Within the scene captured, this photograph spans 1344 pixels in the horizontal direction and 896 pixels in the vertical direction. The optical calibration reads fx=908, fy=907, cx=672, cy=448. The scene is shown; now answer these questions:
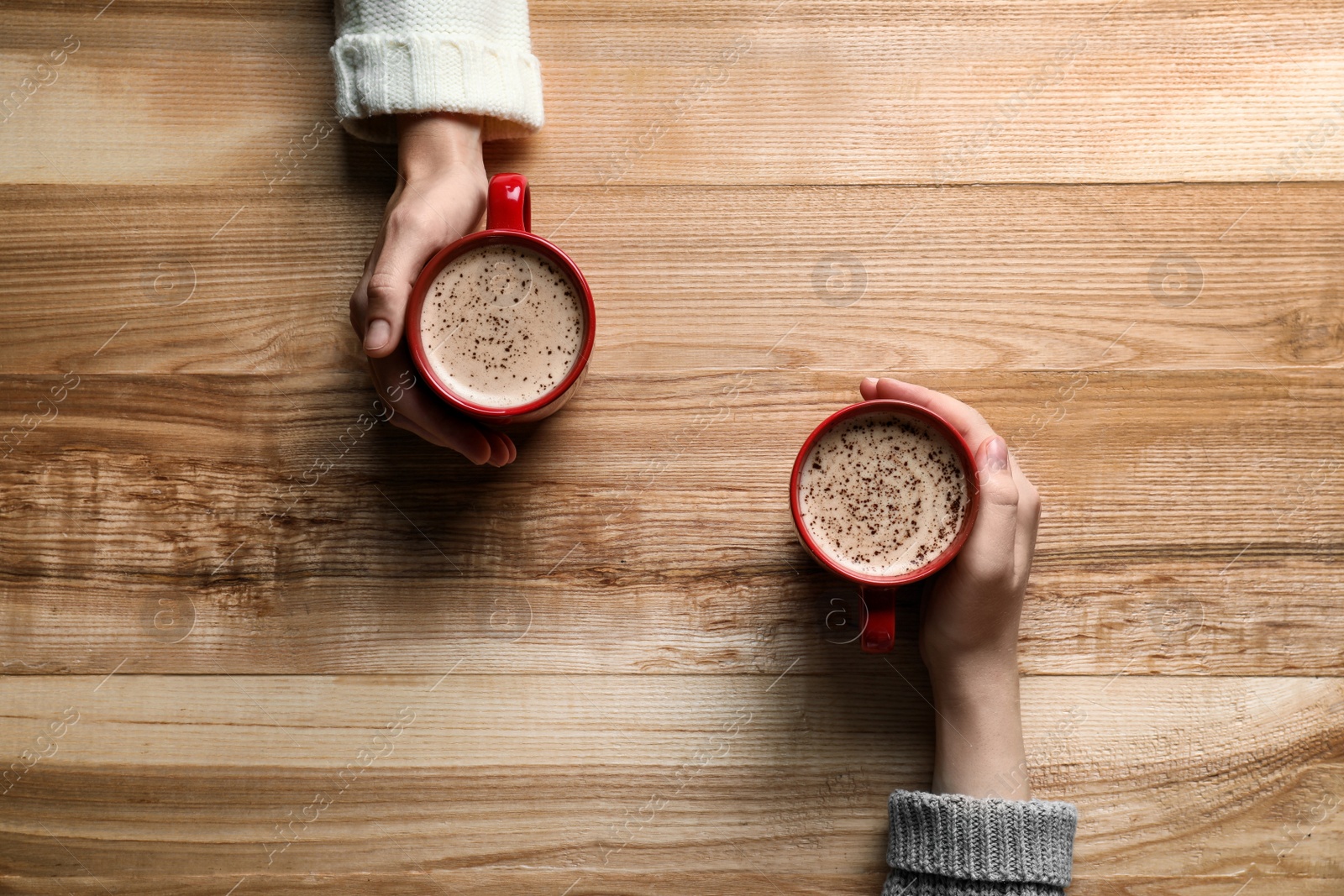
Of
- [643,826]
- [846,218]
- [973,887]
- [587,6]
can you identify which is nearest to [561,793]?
[643,826]

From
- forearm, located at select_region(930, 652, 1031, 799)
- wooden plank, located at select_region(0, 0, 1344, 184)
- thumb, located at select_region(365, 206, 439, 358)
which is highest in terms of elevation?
wooden plank, located at select_region(0, 0, 1344, 184)

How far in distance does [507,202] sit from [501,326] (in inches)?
4.7

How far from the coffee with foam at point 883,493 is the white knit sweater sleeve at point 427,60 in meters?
0.51

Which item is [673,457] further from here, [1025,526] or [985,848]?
[985,848]

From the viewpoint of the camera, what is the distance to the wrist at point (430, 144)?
3.25ft

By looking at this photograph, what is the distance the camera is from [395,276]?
89 cm

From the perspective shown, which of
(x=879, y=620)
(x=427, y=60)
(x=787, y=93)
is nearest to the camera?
(x=879, y=620)

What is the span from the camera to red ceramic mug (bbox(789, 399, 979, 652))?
847 millimetres

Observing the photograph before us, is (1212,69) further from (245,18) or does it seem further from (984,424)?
(245,18)

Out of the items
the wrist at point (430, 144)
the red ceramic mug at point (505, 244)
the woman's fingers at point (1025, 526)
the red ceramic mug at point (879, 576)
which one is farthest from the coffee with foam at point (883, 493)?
the wrist at point (430, 144)

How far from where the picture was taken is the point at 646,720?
103cm

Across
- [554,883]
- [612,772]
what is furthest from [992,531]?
[554,883]

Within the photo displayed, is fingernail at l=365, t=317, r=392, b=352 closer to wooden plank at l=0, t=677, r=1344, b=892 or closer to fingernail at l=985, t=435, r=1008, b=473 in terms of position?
wooden plank at l=0, t=677, r=1344, b=892

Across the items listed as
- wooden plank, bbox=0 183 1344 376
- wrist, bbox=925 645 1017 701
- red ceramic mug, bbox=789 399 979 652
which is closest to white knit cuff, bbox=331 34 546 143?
wooden plank, bbox=0 183 1344 376
